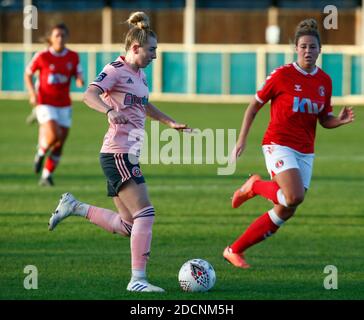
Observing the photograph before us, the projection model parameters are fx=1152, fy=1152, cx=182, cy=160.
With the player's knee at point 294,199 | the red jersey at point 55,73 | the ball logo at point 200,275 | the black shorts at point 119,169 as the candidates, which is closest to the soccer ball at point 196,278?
the ball logo at point 200,275

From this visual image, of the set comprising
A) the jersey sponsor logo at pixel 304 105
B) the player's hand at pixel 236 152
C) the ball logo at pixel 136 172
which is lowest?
the ball logo at pixel 136 172

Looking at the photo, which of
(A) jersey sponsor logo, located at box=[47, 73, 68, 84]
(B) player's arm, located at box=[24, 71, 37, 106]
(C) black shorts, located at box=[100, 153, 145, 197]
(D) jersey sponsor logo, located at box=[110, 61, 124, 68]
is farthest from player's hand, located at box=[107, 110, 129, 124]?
(A) jersey sponsor logo, located at box=[47, 73, 68, 84]

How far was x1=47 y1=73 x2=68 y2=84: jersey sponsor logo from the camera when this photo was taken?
17.3 metres

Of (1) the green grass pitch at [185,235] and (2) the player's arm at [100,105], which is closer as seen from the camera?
(2) the player's arm at [100,105]

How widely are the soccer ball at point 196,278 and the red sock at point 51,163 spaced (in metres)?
8.06

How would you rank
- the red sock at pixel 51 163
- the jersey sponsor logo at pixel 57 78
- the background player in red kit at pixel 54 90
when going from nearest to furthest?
1. the red sock at pixel 51 163
2. the background player in red kit at pixel 54 90
3. the jersey sponsor logo at pixel 57 78

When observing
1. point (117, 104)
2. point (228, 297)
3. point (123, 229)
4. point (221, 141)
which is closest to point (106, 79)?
point (117, 104)

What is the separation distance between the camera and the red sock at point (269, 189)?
32.7 feet

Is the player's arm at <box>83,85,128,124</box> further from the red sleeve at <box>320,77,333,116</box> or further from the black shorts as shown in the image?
the red sleeve at <box>320,77,333,116</box>

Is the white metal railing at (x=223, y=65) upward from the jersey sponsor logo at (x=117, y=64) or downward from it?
upward

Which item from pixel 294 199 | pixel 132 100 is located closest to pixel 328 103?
pixel 294 199

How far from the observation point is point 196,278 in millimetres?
8875

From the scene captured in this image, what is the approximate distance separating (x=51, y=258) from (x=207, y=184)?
6749 mm

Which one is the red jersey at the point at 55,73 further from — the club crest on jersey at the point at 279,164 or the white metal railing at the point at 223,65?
the white metal railing at the point at 223,65
